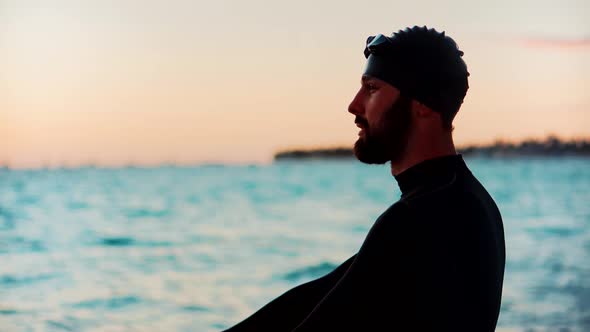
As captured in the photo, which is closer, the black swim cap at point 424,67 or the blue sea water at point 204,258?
the black swim cap at point 424,67

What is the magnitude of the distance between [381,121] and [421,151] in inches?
4.6

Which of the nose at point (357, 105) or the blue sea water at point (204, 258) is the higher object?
the blue sea water at point (204, 258)

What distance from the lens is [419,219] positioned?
6.92ft

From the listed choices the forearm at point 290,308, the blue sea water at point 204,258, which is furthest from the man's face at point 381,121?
the blue sea water at point 204,258

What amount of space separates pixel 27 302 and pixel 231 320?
3.05m

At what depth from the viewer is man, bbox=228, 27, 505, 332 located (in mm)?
2094

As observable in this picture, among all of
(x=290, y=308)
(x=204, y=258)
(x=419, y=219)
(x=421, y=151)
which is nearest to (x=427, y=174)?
(x=421, y=151)

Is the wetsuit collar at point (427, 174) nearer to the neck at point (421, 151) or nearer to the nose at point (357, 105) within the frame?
the neck at point (421, 151)

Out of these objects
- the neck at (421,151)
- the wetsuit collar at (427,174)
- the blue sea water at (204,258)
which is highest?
the blue sea water at (204,258)

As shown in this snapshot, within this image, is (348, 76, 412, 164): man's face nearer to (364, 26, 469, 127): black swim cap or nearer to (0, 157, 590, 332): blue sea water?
(364, 26, 469, 127): black swim cap

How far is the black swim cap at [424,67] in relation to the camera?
7.50ft

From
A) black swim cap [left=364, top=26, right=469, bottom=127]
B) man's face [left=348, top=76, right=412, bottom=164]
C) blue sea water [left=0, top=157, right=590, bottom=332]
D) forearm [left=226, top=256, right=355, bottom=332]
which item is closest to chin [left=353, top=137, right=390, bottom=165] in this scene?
man's face [left=348, top=76, right=412, bottom=164]

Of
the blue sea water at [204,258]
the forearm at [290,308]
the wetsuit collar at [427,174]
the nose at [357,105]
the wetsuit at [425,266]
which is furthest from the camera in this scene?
the blue sea water at [204,258]

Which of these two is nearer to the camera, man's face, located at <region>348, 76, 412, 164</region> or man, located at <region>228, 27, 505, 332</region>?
man, located at <region>228, 27, 505, 332</region>
